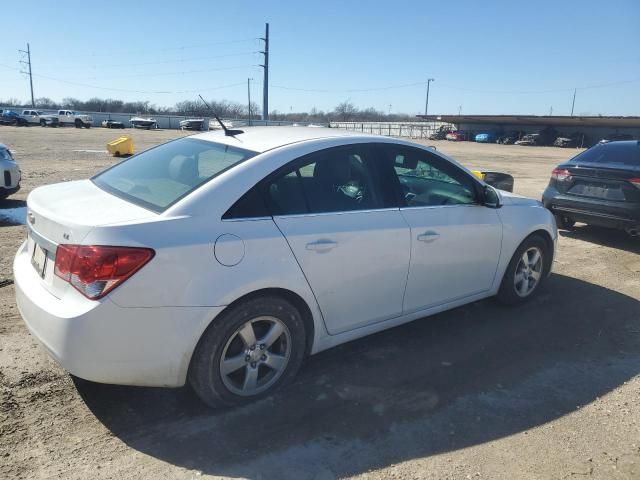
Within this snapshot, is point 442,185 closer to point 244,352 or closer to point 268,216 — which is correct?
point 268,216

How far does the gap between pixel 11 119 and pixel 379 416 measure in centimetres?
6033

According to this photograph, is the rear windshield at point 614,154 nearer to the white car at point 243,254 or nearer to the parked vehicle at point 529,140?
the white car at point 243,254

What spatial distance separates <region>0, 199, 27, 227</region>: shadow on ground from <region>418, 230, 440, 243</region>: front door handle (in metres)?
6.06

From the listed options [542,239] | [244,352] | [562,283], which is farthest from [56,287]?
[562,283]

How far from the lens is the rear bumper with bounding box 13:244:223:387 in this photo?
2535mm

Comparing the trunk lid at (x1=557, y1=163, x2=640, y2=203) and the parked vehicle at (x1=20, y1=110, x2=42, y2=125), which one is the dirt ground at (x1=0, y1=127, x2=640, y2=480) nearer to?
the trunk lid at (x1=557, y1=163, x2=640, y2=203)

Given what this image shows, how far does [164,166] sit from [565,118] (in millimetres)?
56465

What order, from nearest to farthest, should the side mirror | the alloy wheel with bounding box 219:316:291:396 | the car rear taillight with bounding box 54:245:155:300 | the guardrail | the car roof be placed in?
the car rear taillight with bounding box 54:245:155:300
the alloy wheel with bounding box 219:316:291:396
the car roof
the side mirror
the guardrail

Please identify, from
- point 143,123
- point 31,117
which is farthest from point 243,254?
point 143,123

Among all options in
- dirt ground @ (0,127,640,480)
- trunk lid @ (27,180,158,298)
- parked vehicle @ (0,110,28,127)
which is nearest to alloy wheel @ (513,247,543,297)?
dirt ground @ (0,127,640,480)

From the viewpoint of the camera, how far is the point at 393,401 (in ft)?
10.6

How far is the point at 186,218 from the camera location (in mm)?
2738

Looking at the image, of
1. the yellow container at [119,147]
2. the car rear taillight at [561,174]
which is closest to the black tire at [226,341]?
the car rear taillight at [561,174]

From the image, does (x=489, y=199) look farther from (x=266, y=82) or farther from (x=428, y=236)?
(x=266, y=82)
